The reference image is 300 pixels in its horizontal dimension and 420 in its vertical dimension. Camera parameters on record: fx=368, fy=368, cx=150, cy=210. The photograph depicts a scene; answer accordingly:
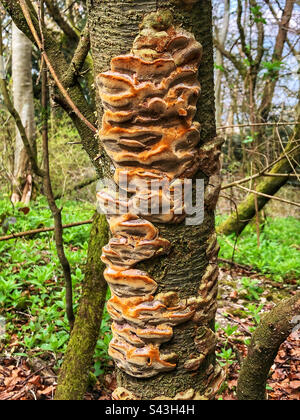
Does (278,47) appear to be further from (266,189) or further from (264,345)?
(264,345)

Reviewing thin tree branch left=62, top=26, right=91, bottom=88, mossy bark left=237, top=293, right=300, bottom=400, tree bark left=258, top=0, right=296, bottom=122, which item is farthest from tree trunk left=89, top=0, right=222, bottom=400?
tree bark left=258, top=0, right=296, bottom=122

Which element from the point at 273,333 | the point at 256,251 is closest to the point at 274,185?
the point at 256,251

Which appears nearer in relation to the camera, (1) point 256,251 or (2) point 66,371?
(2) point 66,371

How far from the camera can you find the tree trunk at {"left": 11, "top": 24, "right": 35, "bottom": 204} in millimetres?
6234

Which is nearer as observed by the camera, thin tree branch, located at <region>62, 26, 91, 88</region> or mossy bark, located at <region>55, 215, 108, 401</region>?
thin tree branch, located at <region>62, 26, 91, 88</region>

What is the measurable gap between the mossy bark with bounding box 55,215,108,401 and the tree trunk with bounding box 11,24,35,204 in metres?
4.44

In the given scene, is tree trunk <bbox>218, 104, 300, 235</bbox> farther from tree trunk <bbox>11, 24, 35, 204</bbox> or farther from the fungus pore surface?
the fungus pore surface

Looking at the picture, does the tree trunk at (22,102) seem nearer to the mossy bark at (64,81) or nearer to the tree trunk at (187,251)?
the mossy bark at (64,81)

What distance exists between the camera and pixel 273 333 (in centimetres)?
104

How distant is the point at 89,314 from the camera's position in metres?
2.04

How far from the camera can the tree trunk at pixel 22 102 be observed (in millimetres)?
6234

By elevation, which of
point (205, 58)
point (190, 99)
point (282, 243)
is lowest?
point (282, 243)
